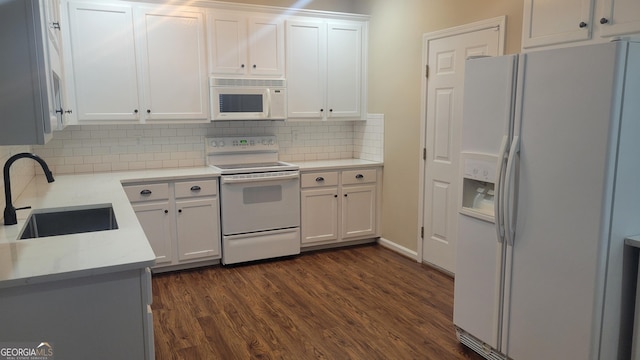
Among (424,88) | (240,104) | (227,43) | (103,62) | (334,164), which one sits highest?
(227,43)

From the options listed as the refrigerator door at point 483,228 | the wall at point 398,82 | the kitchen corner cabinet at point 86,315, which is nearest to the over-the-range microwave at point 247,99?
the wall at point 398,82

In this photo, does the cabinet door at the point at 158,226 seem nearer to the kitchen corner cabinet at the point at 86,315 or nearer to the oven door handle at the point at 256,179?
the oven door handle at the point at 256,179

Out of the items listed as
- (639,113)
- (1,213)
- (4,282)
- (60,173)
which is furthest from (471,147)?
(60,173)

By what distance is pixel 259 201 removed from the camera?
435 cm

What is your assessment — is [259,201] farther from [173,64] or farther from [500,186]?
[500,186]

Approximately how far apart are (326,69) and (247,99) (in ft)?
3.20

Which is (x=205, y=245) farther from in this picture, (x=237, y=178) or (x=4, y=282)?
(x=4, y=282)

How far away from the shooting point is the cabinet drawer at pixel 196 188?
13.2ft

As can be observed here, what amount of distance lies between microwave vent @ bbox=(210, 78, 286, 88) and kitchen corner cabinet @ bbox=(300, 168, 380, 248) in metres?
0.96

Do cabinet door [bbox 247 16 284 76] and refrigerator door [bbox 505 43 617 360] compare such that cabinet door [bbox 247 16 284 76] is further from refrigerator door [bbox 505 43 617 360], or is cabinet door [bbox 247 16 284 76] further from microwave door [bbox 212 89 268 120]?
refrigerator door [bbox 505 43 617 360]

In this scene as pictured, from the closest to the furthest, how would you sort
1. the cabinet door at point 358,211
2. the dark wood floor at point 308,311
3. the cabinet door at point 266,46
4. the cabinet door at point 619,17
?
the cabinet door at point 619,17, the dark wood floor at point 308,311, the cabinet door at point 266,46, the cabinet door at point 358,211

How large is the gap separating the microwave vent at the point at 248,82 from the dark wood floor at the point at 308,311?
175cm

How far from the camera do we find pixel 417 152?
173 inches

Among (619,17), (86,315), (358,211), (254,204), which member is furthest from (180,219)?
(619,17)
